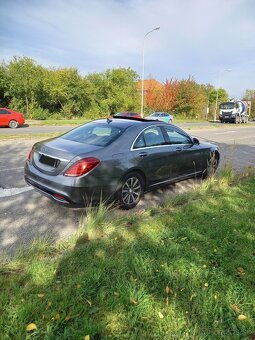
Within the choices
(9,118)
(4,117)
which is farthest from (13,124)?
(4,117)

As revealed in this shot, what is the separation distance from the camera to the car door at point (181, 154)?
5.68 metres

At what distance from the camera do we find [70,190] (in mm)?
3982

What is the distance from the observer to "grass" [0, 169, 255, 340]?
2271 mm

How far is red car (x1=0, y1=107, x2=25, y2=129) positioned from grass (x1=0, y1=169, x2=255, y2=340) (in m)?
18.7

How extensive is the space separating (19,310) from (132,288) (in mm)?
999

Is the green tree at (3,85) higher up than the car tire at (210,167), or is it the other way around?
the green tree at (3,85)

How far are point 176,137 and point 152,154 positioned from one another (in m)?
1.08

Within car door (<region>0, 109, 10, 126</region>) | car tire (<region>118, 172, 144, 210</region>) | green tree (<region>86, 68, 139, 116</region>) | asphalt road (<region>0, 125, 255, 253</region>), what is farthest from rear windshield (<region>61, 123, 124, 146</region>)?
green tree (<region>86, 68, 139, 116</region>)

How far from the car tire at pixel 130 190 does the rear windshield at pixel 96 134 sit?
2.28 feet

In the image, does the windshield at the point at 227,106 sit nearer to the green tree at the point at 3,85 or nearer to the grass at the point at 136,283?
the green tree at the point at 3,85

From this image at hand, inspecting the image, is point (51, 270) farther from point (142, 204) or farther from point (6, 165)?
point (6, 165)

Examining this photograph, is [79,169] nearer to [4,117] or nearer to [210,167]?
[210,167]

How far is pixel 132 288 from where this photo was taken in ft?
8.73

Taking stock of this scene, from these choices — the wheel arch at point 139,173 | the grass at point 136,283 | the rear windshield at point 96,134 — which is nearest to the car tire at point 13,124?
the rear windshield at point 96,134
